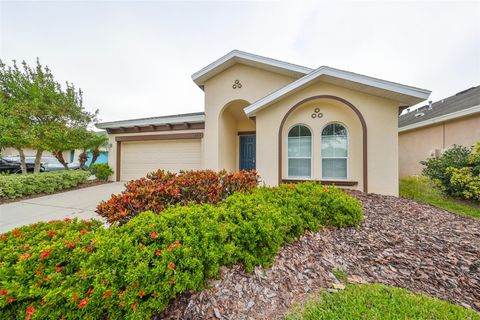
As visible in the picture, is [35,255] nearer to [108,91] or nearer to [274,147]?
[274,147]

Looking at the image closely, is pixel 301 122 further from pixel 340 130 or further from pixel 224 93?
pixel 224 93

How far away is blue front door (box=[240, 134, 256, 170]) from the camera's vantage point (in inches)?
407

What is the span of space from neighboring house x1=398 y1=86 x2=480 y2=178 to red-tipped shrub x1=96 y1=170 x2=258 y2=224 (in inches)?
400

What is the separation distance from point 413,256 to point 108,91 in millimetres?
18203

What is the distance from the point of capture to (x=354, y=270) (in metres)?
2.54

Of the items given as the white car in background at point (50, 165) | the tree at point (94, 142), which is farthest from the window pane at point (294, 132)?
the white car in background at point (50, 165)

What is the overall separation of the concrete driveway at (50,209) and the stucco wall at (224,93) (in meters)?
4.78

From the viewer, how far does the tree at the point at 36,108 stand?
813cm

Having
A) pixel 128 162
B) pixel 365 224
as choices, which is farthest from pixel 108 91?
pixel 365 224

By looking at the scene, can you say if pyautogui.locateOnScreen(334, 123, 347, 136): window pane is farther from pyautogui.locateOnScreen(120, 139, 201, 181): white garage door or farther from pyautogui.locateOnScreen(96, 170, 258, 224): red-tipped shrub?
pyautogui.locateOnScreen(120, 139, 201, 181): white garage door

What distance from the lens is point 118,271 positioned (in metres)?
1.58

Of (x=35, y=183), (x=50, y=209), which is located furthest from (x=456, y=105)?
(x=35, y=183)

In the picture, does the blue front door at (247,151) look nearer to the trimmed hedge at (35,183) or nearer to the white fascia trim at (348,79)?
the white fascia trim at (348,79)

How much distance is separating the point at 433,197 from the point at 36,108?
669 inches
